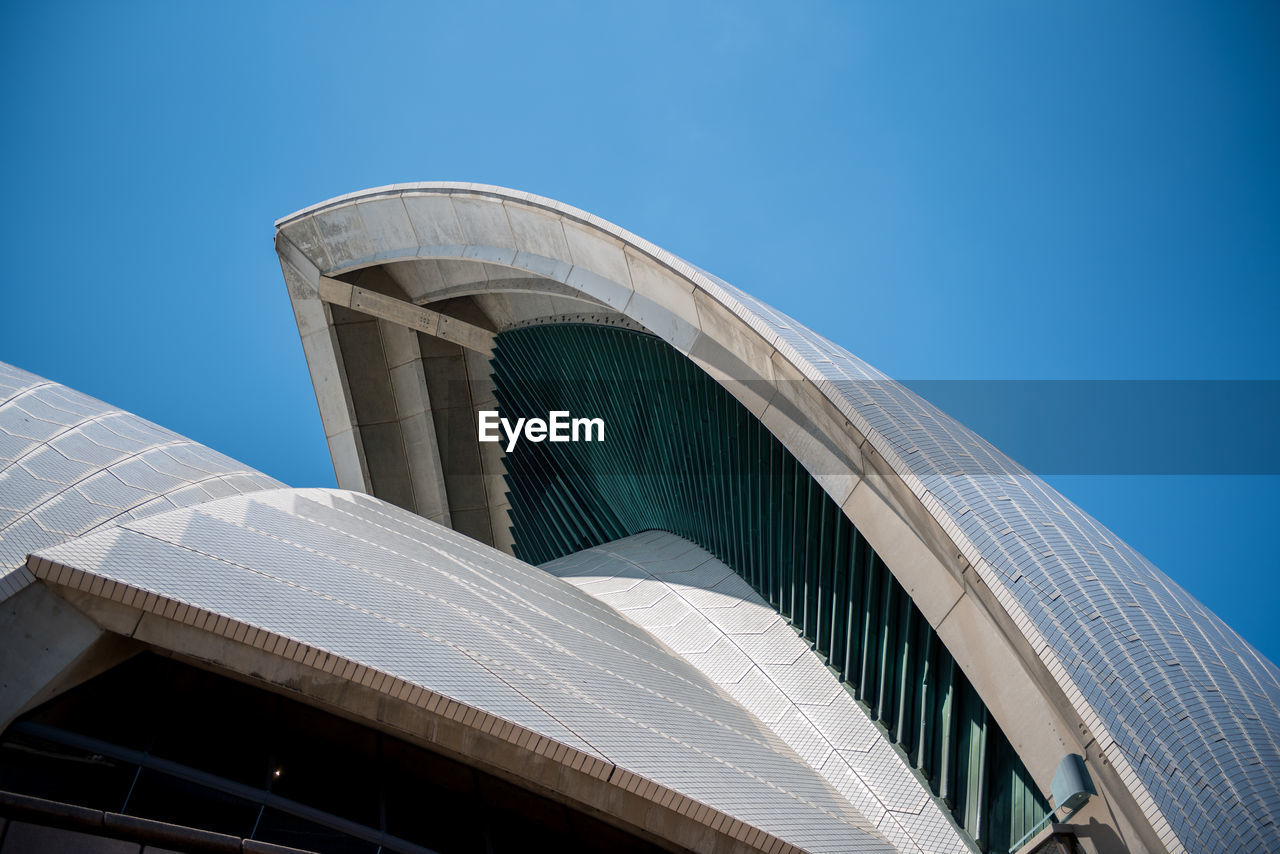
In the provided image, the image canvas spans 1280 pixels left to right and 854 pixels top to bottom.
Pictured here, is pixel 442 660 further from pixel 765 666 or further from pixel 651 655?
pixel 765 666

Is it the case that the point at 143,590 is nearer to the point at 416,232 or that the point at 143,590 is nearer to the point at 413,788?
the point at 413,788

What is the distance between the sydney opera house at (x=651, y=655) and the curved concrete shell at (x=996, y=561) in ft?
0.11

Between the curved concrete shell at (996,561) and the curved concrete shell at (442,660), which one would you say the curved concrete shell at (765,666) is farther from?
the curved concrete shell at (996,561)

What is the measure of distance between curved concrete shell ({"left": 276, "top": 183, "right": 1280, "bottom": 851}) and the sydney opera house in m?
0.03

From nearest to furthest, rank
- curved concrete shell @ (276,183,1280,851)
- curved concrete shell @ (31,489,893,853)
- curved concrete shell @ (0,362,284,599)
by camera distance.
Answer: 1. curved concrete shell @ (31,489,893,853)
2. curved concrete shell @ (276,183,1280,851)
3. curved concrete shell @ (0,362,284,599)

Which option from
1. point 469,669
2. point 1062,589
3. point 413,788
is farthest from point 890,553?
point 413,788

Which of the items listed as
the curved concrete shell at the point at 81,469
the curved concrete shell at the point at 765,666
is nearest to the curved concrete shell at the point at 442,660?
the curved concrete shell at the point at 765,666

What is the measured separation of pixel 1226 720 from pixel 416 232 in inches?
495

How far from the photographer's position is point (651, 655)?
Result: 8836 millimetres

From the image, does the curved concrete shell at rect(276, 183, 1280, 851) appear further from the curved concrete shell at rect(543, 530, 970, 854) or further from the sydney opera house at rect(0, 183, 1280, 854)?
the curved concrete shell at rect(543, 530, 970, 854)

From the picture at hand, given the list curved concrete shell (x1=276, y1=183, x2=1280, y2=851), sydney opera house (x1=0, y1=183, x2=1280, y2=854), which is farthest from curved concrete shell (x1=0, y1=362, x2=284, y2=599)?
curved concrete shell (x1=276, y1=183, x2=1280, y2=851)

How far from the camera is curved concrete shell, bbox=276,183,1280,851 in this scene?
18.3 ft

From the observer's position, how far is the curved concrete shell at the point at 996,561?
18.3 ft

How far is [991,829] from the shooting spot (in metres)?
6.90
